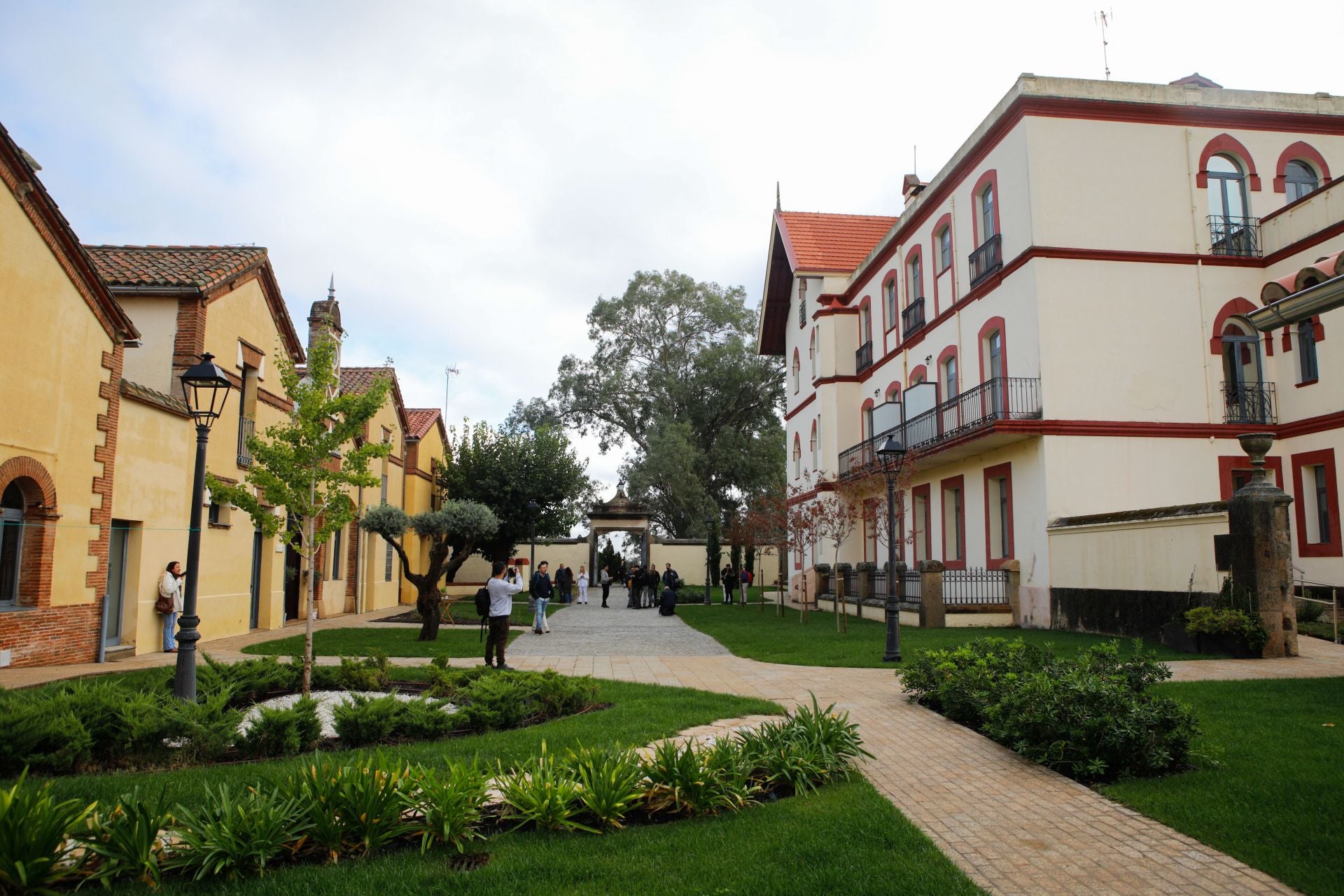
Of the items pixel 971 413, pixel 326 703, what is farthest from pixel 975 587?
pixel 326 703

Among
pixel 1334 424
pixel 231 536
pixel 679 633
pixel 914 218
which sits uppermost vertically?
pixel 914 218

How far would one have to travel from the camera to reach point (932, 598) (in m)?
20.6

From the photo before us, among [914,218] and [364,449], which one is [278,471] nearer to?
[364,449]

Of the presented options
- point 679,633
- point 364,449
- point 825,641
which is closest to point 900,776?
point 364,449

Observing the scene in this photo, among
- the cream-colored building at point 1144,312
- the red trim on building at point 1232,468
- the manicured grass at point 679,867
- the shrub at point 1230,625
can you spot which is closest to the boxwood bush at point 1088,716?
the manicured grass at point 679,867

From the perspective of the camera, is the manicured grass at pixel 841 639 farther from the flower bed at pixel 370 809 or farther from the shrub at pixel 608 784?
the shrub at pixel 608 784

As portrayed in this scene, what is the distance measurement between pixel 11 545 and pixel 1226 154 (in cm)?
2434

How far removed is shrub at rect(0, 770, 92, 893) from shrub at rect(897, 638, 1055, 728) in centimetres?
668

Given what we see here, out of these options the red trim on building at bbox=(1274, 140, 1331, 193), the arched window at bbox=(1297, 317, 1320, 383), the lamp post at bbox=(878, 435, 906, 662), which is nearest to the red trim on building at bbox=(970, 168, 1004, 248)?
the red trim on building at bbox=(1274, 140, 1331, 193)

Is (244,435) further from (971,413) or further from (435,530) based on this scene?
(971,413)

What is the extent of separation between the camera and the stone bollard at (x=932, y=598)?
67.1 ft

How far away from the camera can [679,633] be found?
2138 centimetres

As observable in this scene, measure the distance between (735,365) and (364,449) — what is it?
37.8m

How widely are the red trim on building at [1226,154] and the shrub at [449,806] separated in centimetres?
2113
